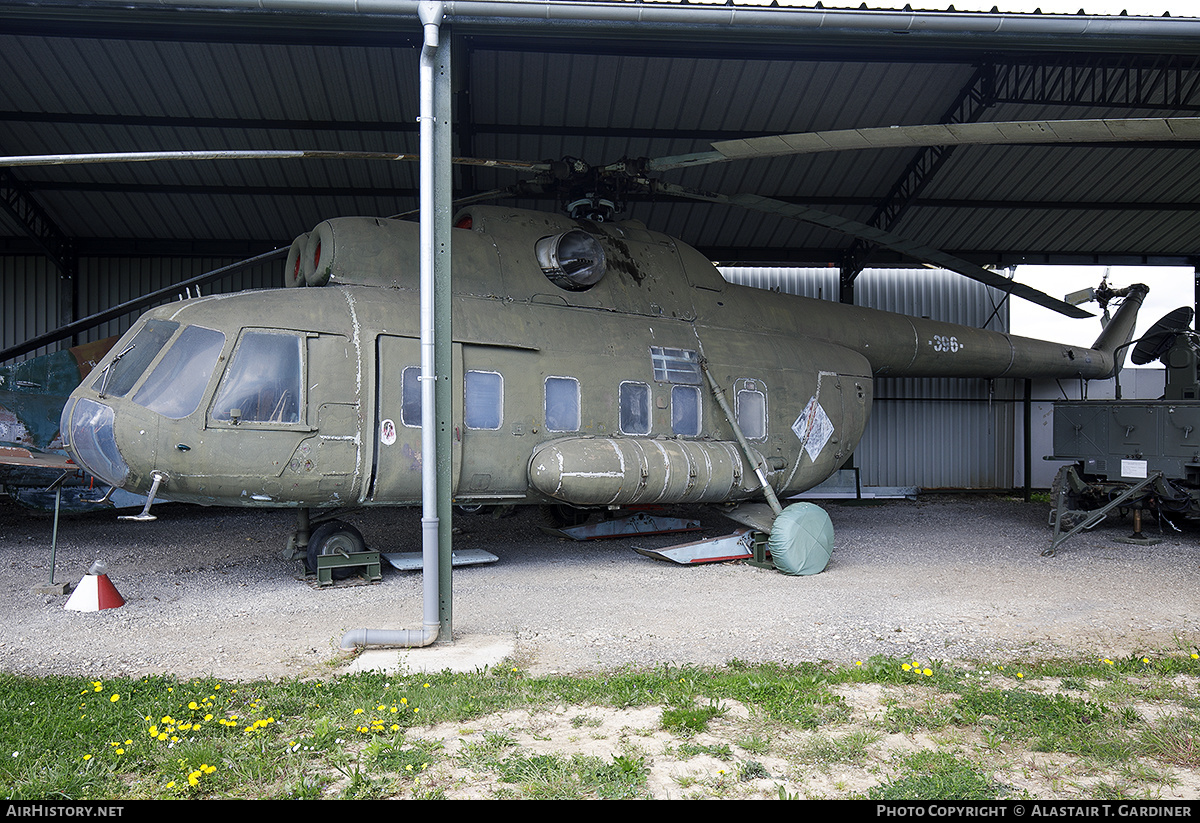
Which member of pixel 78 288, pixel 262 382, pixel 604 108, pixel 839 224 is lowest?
pixel 262 382

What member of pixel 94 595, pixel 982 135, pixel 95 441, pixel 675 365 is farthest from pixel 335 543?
pixel 982 135

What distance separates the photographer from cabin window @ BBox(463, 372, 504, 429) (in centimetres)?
751

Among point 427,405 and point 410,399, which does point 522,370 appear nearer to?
point 410,399

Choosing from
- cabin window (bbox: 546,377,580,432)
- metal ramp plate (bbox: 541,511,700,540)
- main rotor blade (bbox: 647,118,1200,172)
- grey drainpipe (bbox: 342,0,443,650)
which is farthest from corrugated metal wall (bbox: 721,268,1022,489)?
grey drainpipe (bbox: 342,0,443,650)

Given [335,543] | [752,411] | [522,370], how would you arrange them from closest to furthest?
[335,543] < [522,370] < [752,411]

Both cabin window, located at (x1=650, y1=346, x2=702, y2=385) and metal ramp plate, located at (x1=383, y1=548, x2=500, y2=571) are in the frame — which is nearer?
metal ramp plate, located at (x1=383, y1=548, x2=500, y2=571)

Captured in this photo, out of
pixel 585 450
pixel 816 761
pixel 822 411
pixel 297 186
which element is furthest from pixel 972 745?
pixel 297 186

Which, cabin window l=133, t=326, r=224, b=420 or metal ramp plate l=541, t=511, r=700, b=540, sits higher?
cabin window l=133, t=326, r=224, b=420

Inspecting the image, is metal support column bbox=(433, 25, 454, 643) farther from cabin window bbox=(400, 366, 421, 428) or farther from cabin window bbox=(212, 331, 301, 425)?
cabin window bbox=(212, 331, 301, 425)

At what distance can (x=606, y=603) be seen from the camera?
21.9 feet

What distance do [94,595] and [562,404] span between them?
14.8 feet

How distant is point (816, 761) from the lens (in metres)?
3.36

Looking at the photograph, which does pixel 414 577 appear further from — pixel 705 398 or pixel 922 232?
pixel 922 232

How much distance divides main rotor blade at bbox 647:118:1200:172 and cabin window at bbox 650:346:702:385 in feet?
8.55
